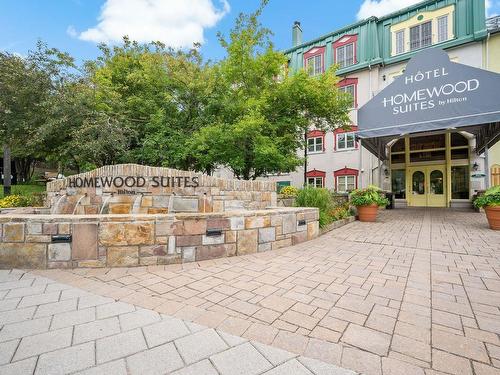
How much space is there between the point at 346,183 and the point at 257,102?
969 cm

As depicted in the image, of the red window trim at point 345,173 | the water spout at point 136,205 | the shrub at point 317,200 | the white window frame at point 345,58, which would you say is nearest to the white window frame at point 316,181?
the red window trim at point 345,173

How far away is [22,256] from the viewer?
140 inches

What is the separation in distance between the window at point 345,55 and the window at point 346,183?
738 centimetres

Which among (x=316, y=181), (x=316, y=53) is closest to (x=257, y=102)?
(x=316, y=181)

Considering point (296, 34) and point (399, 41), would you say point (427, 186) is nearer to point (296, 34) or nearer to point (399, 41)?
point (399, 41)

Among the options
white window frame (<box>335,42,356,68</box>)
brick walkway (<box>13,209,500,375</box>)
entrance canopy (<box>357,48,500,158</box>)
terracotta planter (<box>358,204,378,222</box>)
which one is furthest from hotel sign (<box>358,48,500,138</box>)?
white window frame (<box>335,42,356,68</box>)

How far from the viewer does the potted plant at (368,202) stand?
350 inches

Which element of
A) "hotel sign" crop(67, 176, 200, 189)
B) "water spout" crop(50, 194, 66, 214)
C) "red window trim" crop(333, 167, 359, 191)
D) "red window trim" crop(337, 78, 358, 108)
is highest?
"red window trim" crop(337, 78, 358, 108)

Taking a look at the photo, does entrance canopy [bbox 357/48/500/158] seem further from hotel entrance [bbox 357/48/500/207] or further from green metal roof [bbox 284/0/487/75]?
green metal roof [bbox 284/0/487/75]

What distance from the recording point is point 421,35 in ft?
48.1

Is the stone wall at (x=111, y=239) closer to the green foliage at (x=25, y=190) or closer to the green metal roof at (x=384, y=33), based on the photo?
the green foliage at (x=25, y=190)

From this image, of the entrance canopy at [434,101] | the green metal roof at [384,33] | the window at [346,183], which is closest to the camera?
the entrance canopy at [434,101]

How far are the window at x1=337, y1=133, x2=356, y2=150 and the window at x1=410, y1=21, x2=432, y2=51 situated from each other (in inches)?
232

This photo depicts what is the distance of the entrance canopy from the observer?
800 cm
